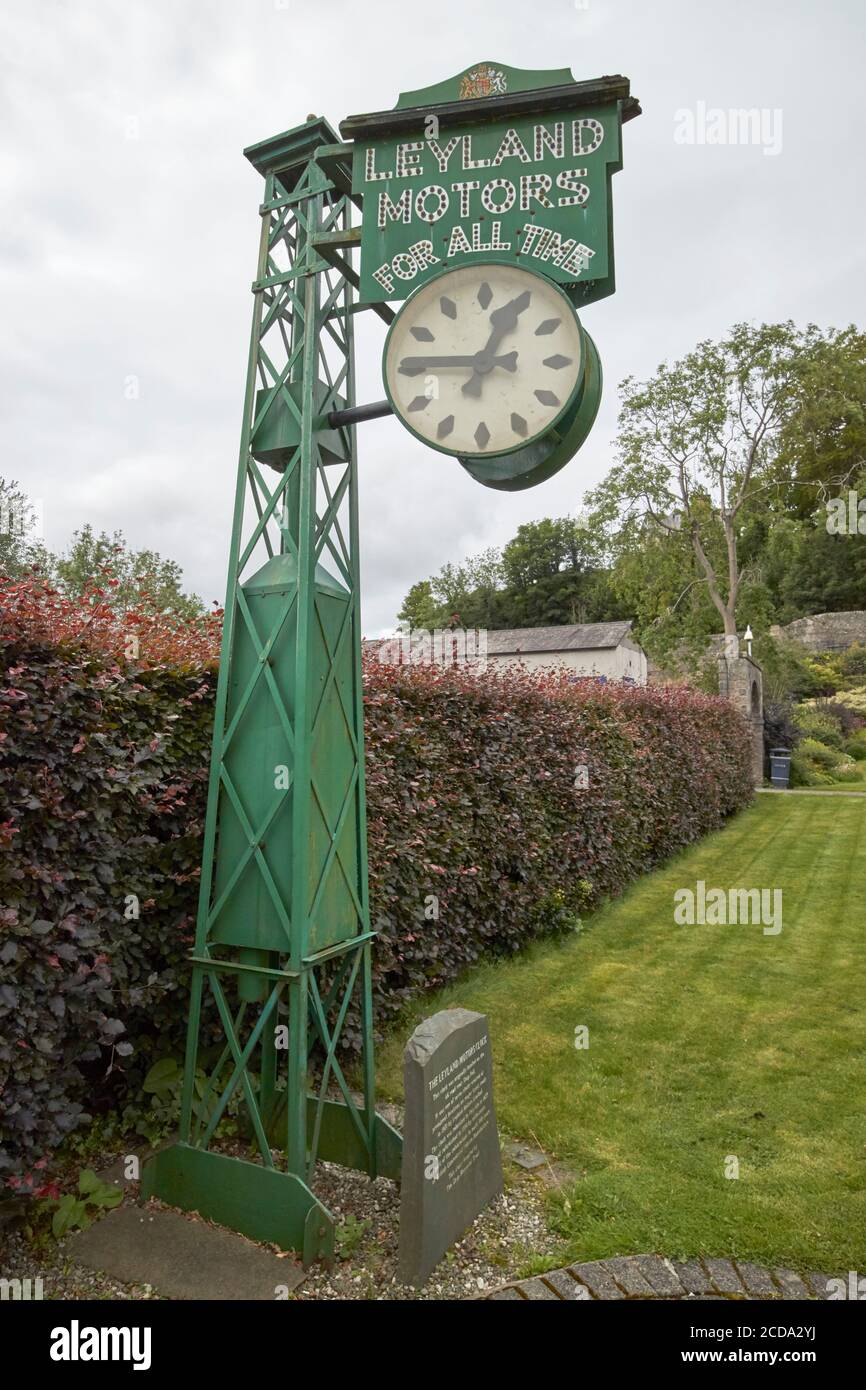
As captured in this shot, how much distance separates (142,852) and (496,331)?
9.64ft

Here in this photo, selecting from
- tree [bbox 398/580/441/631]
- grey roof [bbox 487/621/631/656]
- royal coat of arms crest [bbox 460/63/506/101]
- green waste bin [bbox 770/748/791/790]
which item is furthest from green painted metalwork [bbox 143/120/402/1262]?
tree [bbox 398/580/441/631]

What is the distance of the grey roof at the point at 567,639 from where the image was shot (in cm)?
3541

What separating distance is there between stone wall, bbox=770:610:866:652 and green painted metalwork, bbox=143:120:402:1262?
140 ft

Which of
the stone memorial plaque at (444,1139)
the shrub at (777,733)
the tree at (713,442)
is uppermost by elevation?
the tree at (713,442)

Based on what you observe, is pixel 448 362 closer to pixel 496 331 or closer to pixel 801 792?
pixel 496 331

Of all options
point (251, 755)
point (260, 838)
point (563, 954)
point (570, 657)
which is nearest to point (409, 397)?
point (251, 755)

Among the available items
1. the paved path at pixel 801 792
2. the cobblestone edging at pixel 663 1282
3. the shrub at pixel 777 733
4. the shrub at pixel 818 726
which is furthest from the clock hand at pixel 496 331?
the shrub at pixel 818 726

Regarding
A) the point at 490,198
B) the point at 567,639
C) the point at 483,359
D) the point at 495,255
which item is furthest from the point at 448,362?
the point at 567,639

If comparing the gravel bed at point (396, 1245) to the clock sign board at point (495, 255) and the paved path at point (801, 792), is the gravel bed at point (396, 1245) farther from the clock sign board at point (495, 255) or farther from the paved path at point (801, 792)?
the paved path at point (801, 792)

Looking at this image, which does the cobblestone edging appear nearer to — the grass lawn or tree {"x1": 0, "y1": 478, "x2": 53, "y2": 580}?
the grass lawn

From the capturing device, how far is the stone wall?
43000mm

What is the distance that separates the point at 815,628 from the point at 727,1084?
44584 mm

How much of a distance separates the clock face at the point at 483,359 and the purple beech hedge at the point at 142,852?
1926 mm

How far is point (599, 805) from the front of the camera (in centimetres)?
954
